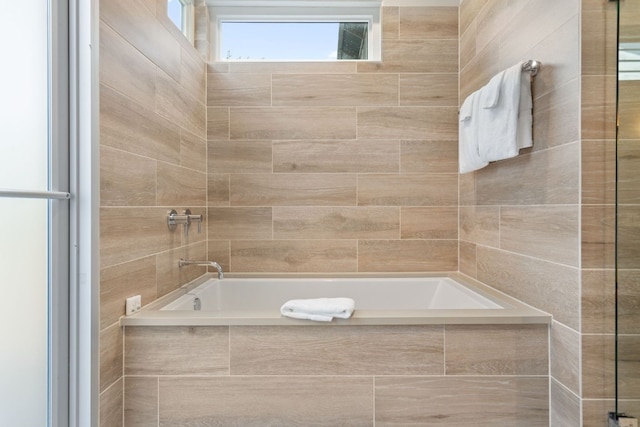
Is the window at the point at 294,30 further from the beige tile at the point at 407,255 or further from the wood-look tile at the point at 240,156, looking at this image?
the beige tile at the point at 407,255

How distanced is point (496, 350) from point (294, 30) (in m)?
2.39

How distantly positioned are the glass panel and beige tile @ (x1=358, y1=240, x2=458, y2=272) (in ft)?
4.49

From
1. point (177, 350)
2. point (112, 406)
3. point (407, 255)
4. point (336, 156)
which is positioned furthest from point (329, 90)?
point (112, 406)

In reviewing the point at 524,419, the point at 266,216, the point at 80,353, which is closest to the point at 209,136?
the point at 266,216

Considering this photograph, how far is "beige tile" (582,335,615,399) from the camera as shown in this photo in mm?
1320

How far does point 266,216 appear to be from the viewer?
2551 millimetres

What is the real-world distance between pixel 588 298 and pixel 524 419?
0.58 m

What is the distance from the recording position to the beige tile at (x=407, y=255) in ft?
8.39

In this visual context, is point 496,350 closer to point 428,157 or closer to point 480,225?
point 480,225

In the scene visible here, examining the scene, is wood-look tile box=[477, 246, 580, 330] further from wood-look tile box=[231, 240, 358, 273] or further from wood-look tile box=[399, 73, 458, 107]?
wood-look tile box=[399, 73, 458, 107]

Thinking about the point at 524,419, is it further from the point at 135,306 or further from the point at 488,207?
the point at 135,306

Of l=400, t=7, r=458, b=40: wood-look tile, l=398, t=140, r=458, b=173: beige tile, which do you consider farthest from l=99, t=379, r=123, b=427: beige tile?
l=400, t=7, r=458, b=40: wood-look tile

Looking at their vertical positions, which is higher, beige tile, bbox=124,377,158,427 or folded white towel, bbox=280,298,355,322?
folded white towel, bbox=280,298,355,322

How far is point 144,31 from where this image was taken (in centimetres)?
167
